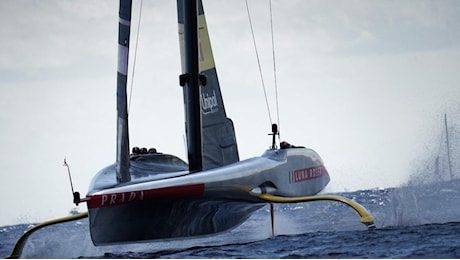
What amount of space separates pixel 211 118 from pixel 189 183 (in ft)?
17.2

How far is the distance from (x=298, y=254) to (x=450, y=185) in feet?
46.4

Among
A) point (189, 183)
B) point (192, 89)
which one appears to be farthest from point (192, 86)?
point (189, 183)

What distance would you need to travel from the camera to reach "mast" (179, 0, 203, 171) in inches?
676

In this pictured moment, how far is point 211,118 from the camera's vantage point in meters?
20.2

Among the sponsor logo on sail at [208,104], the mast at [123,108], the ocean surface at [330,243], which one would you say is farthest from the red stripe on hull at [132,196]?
the sponsor logo on sail at [208,104]

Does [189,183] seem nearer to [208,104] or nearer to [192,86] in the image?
[192,86]

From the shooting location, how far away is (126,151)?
1592cm

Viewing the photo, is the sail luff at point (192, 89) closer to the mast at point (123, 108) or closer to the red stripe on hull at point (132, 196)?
the mast at point (123, 108)

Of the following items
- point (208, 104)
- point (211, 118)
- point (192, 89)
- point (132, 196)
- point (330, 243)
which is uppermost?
point (192, 89)

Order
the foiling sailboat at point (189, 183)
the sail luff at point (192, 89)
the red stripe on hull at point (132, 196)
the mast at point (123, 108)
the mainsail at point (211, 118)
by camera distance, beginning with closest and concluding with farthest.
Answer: the red stripe on hull at point (132, 196) < the foiling sailboat at point (189, 183) < the mast at point (123, 108) < the sail luff at point (192, 89) < the mainsail at point (211, 118)

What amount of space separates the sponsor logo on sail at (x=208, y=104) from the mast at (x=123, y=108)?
4276 mm

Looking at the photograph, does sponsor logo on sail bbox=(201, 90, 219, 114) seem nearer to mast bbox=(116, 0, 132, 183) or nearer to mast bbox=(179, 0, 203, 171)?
mast bbox=(179, 0, 203, 171)

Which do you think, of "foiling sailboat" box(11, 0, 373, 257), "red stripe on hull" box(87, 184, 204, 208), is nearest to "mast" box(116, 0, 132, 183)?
"foiling sailboat" box(11, 0, 373, 257)

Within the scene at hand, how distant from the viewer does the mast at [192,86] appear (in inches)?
676
